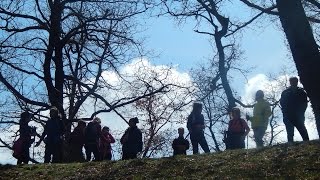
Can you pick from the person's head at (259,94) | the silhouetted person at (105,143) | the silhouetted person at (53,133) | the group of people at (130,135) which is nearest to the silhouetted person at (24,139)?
the group of people at (130,135)

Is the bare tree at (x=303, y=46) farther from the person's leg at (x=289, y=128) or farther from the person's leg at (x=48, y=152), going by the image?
the person's leg at (x=48, y=152)

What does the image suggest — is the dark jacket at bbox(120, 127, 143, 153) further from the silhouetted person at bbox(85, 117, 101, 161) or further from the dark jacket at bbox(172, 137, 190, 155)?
the dark jacket at bbox(172, 137, 190, 155)

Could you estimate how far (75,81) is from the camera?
22016 mm

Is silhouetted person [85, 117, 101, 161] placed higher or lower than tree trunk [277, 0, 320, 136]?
lower

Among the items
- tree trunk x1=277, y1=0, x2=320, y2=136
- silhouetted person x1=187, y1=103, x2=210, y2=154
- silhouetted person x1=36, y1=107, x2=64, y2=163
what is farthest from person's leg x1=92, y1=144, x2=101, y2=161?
tree trunk x1=277, y1=0, x2=320, y2=136

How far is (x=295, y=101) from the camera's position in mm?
12375

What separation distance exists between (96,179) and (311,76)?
207 inches

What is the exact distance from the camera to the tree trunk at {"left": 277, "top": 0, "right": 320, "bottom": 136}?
1146 centimetres

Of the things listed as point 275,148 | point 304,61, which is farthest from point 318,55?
point 275,148

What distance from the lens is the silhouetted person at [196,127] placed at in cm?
1398

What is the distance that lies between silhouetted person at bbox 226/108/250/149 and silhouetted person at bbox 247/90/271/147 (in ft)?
1.06

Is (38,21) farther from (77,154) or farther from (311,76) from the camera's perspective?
(311,76)

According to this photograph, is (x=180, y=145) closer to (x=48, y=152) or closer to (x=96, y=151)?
(x=96, y=151)

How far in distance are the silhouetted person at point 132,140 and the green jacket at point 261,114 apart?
10.0ft
